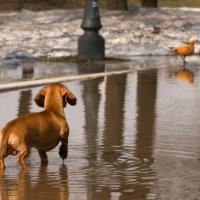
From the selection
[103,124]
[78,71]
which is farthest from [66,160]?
[78,71]

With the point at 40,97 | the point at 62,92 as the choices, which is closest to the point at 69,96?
the point at 62,92

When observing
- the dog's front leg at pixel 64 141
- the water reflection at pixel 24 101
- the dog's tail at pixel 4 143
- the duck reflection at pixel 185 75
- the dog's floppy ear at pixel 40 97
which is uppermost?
the dog's floppy ear at pixel 40 97

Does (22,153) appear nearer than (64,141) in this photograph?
Yes

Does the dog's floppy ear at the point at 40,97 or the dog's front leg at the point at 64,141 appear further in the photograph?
the dog's floppy ear at the point at 40,97

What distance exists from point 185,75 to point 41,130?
476 inches

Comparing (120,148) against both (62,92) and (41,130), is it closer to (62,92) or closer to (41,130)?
(62,92)

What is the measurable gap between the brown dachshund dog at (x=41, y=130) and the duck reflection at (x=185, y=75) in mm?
9604

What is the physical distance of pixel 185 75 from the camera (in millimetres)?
21484

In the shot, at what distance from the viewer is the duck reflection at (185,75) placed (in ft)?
67.1

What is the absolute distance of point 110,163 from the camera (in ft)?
33.8

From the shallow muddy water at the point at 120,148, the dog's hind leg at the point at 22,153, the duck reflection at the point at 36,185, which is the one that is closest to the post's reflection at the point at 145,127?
the shallow muddy water at the point at 120,148

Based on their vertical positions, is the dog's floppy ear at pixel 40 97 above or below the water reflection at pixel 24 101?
above

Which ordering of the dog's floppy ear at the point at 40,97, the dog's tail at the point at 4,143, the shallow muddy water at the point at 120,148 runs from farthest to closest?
the dog's floppy ear at the point at 40,97 < the dog's tail at the point at 4,143 < the shallow muddy water at the point at 120,148

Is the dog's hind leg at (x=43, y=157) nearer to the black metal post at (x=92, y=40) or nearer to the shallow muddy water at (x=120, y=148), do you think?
the shallow muddy water at (x=120, y=148)
